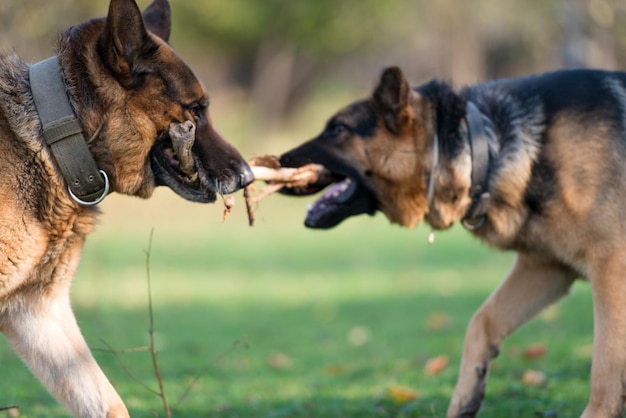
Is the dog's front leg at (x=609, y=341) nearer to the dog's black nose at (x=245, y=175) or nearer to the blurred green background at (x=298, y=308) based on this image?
the blurred green background at (x=298, y=308)

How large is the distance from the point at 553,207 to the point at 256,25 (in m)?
34.6

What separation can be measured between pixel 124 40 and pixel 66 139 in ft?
1.77

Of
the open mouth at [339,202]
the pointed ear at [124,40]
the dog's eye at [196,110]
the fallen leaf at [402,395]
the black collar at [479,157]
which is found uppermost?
the pointed ear at [124,40]

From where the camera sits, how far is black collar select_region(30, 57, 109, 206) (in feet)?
13.2

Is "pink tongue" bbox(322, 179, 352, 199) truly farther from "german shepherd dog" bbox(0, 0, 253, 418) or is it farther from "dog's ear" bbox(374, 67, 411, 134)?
"german shepherd dog" bbox(0, 0, 253, 418)

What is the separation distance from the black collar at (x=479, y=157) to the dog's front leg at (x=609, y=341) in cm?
82

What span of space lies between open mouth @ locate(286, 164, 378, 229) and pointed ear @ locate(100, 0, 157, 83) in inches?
68.0

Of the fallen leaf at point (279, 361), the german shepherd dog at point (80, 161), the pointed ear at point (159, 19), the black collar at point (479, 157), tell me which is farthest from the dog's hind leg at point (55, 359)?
the fallen leaf at point (279, 361)

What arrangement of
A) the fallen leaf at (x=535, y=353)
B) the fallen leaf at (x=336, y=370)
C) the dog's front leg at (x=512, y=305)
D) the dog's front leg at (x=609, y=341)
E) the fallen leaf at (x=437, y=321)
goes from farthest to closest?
the fallen leaf at (x=437, y=321)
the fallen leaf at (x=336, y=370)
the fallen leaf at (x=535, y=353)
the dog's front leg at (x=512, y=305)
the dog's front leg at (x=609, y=341)

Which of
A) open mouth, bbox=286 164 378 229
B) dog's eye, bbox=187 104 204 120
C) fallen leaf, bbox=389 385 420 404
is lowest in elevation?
fallen leaf, bbox=389 385 420 404

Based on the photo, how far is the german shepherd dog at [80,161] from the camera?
4.00 metres

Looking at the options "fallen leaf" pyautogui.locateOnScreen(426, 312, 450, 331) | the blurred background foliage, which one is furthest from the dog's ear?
the blurred background foliage

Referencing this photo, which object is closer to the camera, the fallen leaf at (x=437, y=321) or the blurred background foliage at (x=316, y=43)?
the fallen leaf at (x=437, y=321)

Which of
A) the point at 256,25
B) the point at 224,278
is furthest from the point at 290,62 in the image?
the point at 224,278
